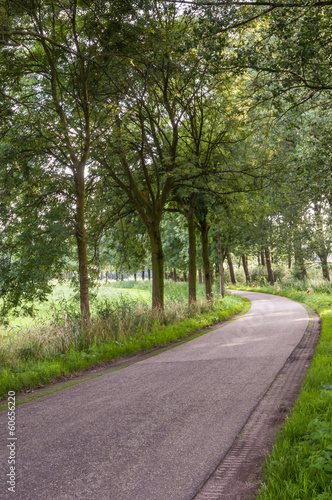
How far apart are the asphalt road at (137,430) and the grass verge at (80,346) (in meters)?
0.78

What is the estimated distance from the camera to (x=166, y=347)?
890 cm

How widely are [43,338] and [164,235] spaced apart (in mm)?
26209

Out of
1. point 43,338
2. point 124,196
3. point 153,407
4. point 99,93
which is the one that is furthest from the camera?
point 124,196

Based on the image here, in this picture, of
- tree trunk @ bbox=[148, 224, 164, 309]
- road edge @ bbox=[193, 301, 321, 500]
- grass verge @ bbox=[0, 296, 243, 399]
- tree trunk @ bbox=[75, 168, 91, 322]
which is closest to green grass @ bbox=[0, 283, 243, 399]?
grass verge @ bbox=[0, 296, 243, 399]

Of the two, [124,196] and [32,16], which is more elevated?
[32,16]

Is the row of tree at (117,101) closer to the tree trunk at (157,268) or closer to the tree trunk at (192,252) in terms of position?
the tree trunk at (157,268)

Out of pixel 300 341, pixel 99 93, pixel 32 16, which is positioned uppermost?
pixel 32 16

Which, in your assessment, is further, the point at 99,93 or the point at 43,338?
the point at 99,93

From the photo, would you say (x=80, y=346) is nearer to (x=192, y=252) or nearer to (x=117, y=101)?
(x=117, y=101)

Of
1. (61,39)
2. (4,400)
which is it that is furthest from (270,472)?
(61,39)

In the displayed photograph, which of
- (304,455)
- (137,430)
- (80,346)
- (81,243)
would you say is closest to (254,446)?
(304,455)

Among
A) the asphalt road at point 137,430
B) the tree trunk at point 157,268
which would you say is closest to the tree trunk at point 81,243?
the asphalt road at point 137,430

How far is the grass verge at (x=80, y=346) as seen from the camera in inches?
234

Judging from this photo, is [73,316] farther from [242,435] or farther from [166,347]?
[242,435]
